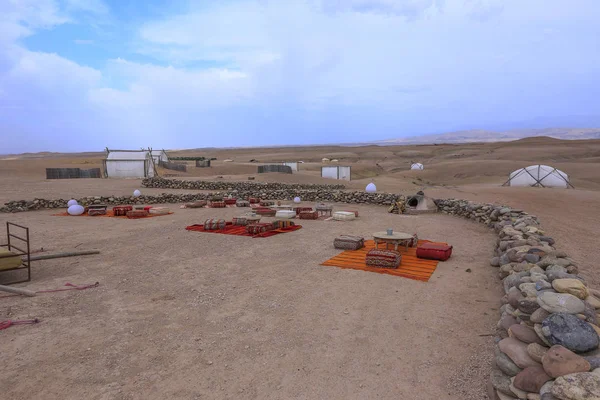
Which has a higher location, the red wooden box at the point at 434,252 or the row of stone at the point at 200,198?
the row of stone at the point at 200,198

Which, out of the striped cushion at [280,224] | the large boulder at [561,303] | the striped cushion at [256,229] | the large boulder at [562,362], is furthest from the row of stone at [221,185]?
the large boulder at [562,362]

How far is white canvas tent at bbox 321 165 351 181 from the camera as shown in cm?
3897

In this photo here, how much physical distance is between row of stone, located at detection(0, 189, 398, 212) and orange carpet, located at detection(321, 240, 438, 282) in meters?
9.88

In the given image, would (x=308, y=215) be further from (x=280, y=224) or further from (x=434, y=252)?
(x=434, y=252)

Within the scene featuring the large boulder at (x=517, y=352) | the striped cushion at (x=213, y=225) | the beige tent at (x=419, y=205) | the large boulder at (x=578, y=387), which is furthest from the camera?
the beige tent at (x=419, y=205)

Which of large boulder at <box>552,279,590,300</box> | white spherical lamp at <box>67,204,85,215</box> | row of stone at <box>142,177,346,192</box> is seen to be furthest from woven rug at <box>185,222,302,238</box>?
row of stone at <box>142,177,346,192</box>

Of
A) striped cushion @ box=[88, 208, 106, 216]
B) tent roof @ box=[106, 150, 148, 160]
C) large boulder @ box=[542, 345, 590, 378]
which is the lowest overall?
large boulder @ box=[542, 345, 590, 378]

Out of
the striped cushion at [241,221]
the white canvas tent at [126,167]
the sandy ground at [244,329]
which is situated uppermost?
the white canvas tent at [126,167]

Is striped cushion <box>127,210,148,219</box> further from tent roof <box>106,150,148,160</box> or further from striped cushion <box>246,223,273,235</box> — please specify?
tent roof <box>106,150,148,160</box>

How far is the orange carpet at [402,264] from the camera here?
27.5 ft

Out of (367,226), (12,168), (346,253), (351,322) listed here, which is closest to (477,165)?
(367,226)

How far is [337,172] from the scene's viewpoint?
128 ft

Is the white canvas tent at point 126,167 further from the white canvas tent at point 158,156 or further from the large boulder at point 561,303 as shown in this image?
the large boulder at point 561,303

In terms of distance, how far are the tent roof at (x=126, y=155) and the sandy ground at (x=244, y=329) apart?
93.5 ft
